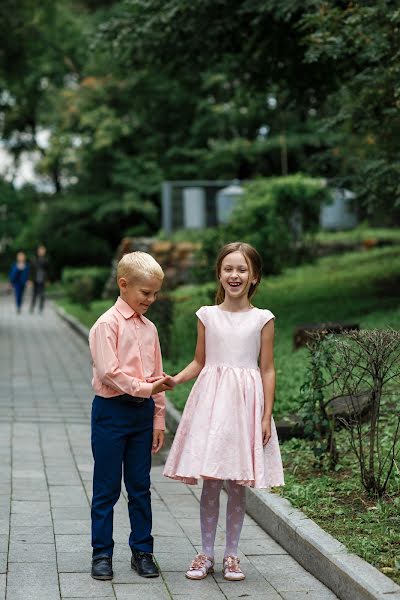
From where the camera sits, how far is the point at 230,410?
203 inches

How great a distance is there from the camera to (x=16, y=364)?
15680 mm

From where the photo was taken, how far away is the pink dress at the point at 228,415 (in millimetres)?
5102

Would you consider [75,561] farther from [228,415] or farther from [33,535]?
[228,415]

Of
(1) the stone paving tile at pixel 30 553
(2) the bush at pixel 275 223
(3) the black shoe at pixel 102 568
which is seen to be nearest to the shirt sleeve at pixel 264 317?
(3) the black shoe at pixel 102 568

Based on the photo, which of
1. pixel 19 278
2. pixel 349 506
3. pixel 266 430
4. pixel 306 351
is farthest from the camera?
pixel 19 278

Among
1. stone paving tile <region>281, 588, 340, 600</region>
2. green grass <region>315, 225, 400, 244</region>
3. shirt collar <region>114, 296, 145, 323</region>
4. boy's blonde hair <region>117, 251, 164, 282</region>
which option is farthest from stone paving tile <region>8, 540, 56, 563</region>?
green grass <region>315, 225, 400, 244</region>

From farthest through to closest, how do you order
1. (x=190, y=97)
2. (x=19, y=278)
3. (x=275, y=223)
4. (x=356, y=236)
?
(x=190, y=97) → (x=19, y=278) → (x=356, y=236) → (x=275, y=223)

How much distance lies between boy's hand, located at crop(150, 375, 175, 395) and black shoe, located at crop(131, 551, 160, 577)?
87 cm

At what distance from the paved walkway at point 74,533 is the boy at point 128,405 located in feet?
0.72

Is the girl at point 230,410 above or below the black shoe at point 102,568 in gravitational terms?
above

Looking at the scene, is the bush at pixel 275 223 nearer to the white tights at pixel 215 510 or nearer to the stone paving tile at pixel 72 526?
the stone paving tile at pixel 72 526

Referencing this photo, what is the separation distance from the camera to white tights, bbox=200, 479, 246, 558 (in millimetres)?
5332

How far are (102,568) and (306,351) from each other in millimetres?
6054

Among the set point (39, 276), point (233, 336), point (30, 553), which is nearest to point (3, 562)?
point (30, 553)
